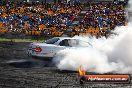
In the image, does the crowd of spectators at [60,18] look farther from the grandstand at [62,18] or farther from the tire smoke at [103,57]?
the tire smoke at [103,57]

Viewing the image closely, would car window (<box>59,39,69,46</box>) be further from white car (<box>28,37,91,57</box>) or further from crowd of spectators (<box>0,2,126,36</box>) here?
crowd of spectators (<box>0,2,126,36</box>)

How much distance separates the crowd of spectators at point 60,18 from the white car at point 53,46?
533 inches

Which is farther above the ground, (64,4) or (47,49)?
(64,4)

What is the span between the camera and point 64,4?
4119cm

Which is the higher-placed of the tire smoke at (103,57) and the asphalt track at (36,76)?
the tire smoke at (103,57)

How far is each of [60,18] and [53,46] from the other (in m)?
20.1

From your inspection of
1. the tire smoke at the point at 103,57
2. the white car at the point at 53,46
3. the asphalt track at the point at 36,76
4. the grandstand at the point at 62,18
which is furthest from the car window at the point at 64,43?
the grandstand at the point at 62,18

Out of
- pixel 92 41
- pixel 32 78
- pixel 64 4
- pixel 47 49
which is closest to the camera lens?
pixel 32 78

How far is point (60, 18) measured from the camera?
1390 inches

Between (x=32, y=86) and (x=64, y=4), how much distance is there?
105ft

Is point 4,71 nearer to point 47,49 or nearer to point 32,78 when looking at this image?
point 32,78

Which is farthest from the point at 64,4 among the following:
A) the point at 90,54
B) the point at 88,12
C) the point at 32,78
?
the point at 32,78

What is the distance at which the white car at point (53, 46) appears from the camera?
15.1m

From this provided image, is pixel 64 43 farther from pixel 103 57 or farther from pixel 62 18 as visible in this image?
pixel 62 18
